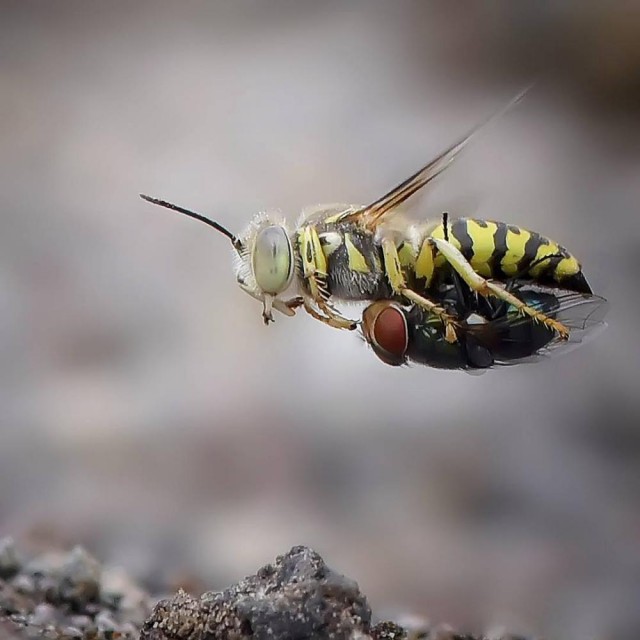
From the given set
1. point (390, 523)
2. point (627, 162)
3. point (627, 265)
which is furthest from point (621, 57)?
point (390, 523)

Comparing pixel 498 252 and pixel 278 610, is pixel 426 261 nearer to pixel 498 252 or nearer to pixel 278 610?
pixel 498 252

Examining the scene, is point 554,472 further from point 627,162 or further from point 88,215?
point 88,215

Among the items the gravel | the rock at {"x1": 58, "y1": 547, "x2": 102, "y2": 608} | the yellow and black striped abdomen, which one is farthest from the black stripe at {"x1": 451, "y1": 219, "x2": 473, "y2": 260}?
the rock at {"x1": 58, "y1": 547, "x2": 102, "y2": 608}

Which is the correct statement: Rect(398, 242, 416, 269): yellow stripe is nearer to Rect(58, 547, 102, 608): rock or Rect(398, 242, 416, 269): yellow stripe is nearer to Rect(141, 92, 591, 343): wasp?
Rect(141, 92, 591, 343): wasp

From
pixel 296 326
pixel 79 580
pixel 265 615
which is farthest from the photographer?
pixel 296 326

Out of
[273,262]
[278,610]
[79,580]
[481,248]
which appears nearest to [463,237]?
[481,248]

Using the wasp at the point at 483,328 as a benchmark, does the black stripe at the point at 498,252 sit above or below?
above

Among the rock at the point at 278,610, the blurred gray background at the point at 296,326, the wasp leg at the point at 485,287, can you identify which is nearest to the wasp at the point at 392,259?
the wasp leg at the point at 485,287

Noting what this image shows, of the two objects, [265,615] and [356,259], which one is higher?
[356,259]

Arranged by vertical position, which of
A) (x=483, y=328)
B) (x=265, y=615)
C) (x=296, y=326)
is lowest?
(x=265, y=615)

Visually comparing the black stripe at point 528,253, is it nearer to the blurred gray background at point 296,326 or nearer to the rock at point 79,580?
the blurred gray background at point 296,326
